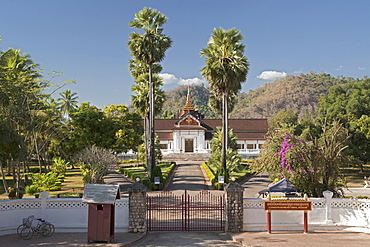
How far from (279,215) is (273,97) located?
17849cm

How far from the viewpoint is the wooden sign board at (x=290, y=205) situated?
48.9 feet

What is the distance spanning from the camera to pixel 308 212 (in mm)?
15812

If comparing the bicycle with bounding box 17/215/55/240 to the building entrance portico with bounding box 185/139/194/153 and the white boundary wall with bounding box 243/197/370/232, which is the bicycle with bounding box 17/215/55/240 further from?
the building entrance portico with bounding box 185/139/194/153

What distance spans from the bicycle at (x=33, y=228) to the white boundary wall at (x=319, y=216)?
8.23m

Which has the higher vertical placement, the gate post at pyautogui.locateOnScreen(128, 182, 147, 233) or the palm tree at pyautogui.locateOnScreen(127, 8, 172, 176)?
the palm tree at pyautogui.locateOnScreen(127, 8, 172, 176)

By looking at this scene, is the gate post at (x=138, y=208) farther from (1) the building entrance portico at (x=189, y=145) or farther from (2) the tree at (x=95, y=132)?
(1) the building entrance portico at (x=189, y=145)

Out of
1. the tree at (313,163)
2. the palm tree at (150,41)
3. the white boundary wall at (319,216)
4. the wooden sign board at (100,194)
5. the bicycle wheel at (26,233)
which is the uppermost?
the palm tree at (150,41)

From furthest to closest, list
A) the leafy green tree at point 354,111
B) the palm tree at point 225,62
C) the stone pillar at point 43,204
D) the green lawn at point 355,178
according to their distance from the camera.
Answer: the leafy green tree at point 354,111
the green lawn at point 355,178
the palm tree at point 225,62
the stone pillar at point 43,204

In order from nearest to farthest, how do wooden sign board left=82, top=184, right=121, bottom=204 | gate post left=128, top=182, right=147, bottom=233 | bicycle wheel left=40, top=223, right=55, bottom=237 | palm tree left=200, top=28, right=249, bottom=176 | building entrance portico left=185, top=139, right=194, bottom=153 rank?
wooden sign board left=82, top=184, right=121, bottom=204
bicycle wheel left=40, top=223, right=55, bottom=237
gate post left=128, top=182, right=147, bottom=233
palm tree left=200, top=28, right=249, bottom=176
building entrance portico left=185, top=139, right=194, bottom=153

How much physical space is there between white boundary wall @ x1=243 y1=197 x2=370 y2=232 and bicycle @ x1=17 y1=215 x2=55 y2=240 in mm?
8230

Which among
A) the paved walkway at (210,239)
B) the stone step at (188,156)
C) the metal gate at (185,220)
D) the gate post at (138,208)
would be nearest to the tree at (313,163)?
the paved walkway at (210,239)

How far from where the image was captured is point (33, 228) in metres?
14.4

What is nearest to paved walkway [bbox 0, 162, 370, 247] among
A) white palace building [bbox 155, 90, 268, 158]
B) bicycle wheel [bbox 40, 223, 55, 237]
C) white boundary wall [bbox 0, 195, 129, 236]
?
bicycle wheel [bbox 40, 223, 55, 237]

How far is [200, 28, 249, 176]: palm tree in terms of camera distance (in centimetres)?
3056
